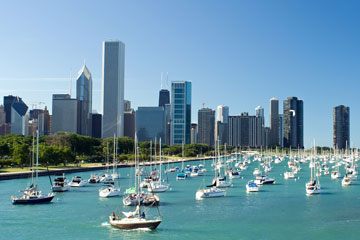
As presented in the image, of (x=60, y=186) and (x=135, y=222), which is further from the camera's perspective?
(x=60, y=186)

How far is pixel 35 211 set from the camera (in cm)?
6906

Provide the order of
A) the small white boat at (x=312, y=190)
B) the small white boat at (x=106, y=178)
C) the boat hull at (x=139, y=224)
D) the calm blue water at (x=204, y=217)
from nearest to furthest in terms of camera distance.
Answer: the boat hull at (x=139, y=224) < the calm blue water at (x=204, y=217) < the small white boat at (x=312, y=190) < the small white boat at (x=106, y=178)

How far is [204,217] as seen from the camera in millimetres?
64688

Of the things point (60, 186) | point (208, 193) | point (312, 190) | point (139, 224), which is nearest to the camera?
point (139, 224)

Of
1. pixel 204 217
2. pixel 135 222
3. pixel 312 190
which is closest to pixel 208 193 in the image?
pixel 204 217

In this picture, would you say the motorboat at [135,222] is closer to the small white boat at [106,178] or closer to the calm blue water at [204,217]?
the calm blue water at [204,217]

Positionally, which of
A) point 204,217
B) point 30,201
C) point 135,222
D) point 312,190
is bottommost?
point 204,217

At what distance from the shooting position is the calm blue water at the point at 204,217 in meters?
54.3

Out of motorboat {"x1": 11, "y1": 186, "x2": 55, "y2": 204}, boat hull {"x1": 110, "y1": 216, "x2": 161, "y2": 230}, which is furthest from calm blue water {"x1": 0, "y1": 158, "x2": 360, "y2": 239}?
motorboat {"x1": 11, "y1": 186, "x2": 55, "y2": 204}

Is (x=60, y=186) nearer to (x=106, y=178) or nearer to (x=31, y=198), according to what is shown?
(x=31, y=198)

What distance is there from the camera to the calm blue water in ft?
178

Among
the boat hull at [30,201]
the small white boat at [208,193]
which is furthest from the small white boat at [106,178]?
the boat hull at [30,201]

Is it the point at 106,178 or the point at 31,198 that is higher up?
the point at 31,198

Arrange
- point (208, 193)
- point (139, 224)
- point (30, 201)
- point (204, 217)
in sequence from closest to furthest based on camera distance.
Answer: point (139, 224) < point (204, 217) < point (30, 201) < point (208, 193)
